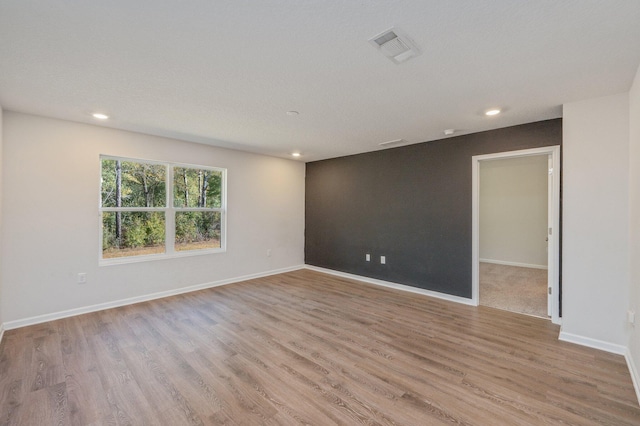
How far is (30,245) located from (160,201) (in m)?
1.51

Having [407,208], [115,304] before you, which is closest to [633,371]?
[407,208]

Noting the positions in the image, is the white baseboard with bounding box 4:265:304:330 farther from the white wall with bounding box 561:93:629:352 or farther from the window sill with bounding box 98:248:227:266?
the white wall with bounding box 561:93:629:352

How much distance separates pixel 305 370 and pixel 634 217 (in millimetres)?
2988

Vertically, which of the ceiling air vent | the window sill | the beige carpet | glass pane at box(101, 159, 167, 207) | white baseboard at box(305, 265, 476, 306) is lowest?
the beige carpet

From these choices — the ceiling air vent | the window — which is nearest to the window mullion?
the window

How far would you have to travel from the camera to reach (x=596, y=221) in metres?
2.66

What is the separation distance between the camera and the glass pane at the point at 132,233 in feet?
12.5

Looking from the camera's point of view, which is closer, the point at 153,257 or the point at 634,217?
the point at 634,217

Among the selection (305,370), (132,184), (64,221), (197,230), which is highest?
(132,184)

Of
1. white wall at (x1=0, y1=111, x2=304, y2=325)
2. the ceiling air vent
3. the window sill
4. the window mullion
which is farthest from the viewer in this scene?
the window mullion

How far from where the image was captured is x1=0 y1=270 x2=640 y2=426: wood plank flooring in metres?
1.81

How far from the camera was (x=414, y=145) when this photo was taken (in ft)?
15.0

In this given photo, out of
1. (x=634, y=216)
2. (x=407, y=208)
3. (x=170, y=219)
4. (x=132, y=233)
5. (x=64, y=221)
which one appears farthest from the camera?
(x=407, y=208)

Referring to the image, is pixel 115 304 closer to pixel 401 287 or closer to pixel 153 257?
pixel 153 257
